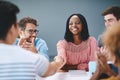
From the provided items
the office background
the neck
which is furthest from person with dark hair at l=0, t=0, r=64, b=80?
the office background

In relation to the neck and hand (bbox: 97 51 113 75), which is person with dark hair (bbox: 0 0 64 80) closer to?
hand (bbox: 97 51 113 75)

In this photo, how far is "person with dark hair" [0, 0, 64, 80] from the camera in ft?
4.42

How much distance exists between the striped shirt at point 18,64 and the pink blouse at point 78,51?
1.58 meters

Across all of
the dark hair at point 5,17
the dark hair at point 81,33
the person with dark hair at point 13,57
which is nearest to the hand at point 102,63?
the person with dark hair at point 13,57

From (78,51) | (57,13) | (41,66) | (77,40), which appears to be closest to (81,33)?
(77,40)

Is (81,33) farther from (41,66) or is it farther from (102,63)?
(41,66)

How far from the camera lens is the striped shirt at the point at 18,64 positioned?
4.41ft

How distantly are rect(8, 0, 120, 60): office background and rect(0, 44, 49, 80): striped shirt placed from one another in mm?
3787

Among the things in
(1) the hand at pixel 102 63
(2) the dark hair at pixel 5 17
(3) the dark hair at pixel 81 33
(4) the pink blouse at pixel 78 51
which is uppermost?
(2) the dark hair at pixel 5 17

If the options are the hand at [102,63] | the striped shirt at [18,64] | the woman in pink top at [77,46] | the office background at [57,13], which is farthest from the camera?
the office background at [57,13]

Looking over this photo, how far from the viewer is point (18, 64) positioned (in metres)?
1.35

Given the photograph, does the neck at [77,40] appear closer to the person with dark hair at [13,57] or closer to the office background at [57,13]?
the person with dark hair at [13,57]

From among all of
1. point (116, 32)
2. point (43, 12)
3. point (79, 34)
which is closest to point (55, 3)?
point (43, 12)

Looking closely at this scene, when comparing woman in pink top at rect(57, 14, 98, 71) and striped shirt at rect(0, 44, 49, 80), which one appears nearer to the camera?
striped shirt at rect(0, 44, 49, 80)
